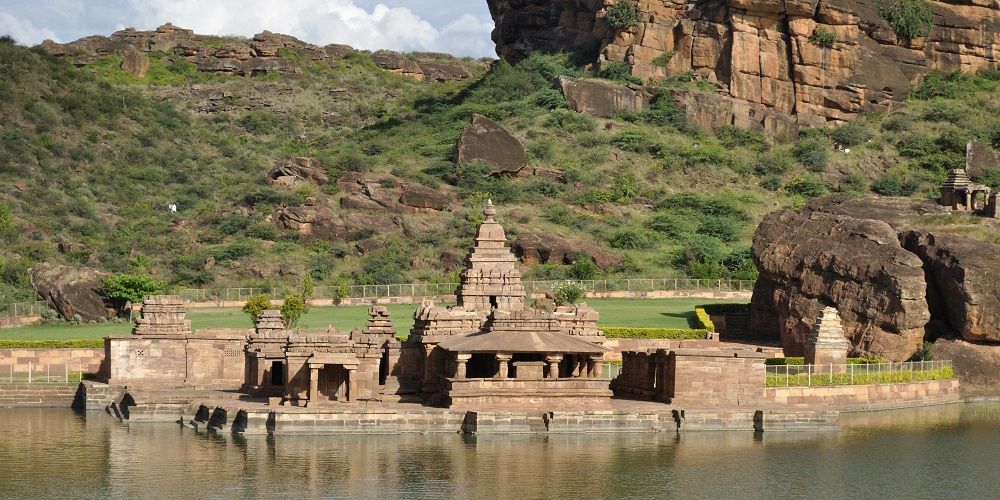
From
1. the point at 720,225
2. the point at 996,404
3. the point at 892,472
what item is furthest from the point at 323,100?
the point at 892,472

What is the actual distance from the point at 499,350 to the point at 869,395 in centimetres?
1232

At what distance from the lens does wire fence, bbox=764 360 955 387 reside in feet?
153

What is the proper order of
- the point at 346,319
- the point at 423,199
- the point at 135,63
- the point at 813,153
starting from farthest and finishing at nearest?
the point at 135,63 → the point at 813,153 → the point at 423,199 → the point at 346,319

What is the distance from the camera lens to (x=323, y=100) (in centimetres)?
13662

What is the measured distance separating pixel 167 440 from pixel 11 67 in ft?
262

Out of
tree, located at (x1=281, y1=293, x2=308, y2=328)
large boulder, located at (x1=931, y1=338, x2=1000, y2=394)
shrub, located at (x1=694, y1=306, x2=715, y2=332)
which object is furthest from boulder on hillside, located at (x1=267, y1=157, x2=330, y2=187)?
large boulder, located at (x1=931, y1=338, x2=1000, y2=394)

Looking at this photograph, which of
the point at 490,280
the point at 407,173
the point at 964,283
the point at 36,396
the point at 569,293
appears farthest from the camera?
the point at 407,173

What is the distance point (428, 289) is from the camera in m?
72.8

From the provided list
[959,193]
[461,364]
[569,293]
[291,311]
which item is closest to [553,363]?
[461,364]

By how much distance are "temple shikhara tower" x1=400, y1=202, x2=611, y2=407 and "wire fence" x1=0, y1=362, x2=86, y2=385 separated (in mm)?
11896

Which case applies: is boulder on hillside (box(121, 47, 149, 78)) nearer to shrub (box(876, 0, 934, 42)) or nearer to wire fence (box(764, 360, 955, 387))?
shrub (box(876, 0, 934, 42))

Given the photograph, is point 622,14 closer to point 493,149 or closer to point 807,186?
point 493,149

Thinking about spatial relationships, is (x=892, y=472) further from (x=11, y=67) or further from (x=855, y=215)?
(x=11, y=67)

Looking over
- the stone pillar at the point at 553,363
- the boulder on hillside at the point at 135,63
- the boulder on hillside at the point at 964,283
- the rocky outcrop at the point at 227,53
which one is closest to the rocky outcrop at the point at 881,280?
the boulder on hillside at the point at 964,283
